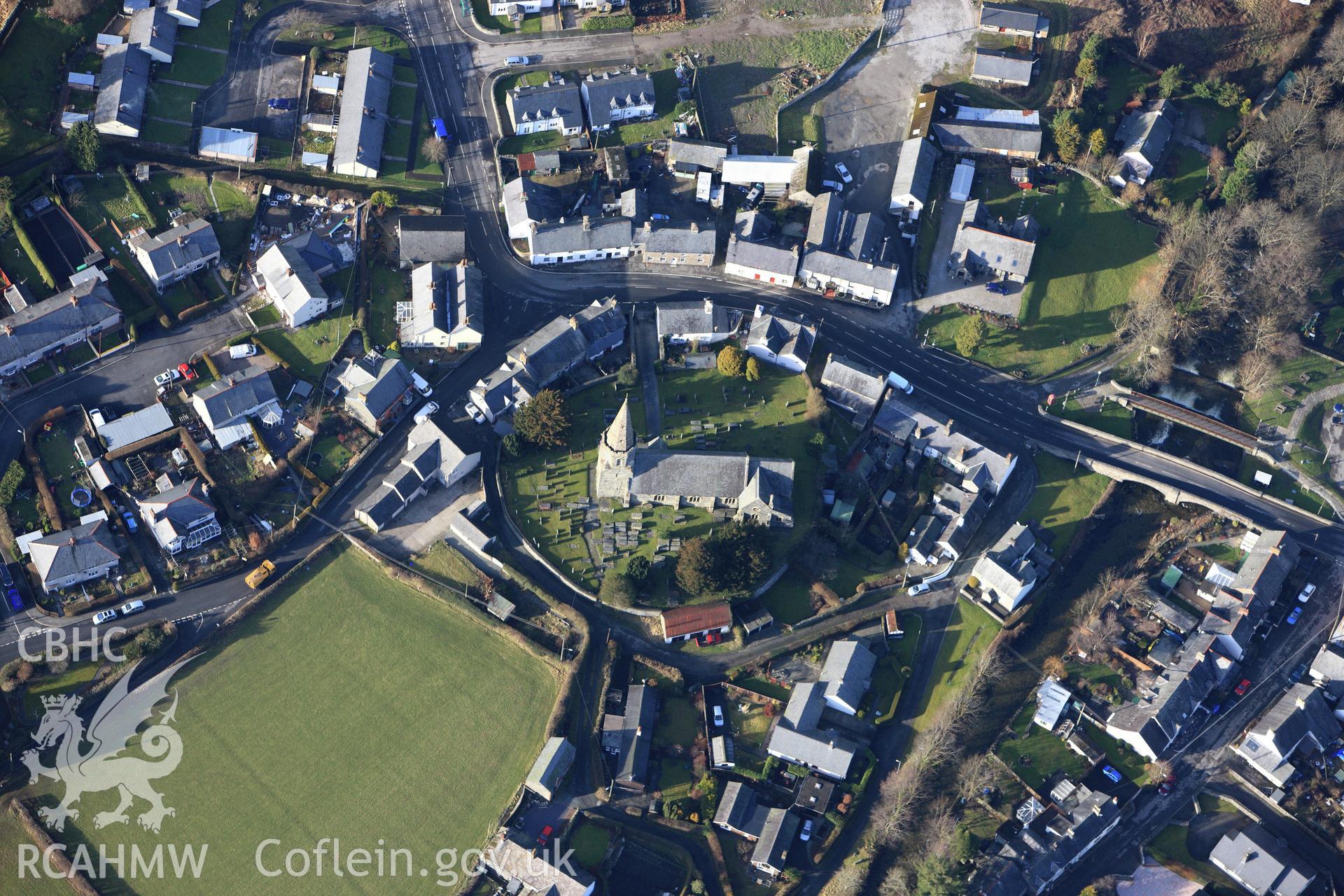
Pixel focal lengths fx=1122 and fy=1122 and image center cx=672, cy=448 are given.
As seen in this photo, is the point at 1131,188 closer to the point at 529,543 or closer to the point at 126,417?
the point at 529,543

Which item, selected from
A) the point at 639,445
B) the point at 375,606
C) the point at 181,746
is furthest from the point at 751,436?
the point at 181,746

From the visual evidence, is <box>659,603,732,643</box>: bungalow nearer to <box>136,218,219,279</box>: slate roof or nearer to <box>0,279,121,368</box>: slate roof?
<box>136,218,219,279</box>: slate roof

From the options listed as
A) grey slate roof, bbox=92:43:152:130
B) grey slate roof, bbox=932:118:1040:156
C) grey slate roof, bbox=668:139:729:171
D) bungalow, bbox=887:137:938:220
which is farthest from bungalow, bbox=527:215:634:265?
grey slate roof, bbox=92:43:152:130

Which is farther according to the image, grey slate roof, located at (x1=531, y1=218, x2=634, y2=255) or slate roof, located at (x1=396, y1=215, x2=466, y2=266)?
grey slate roof, located at (x1=531, y1=218, x2=634, y2=255)

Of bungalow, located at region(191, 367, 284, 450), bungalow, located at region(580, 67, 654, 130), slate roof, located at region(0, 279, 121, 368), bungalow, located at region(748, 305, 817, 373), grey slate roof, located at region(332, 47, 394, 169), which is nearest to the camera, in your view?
bungalow, located at region(191, 367, 284, 450)

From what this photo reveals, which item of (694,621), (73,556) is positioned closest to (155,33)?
(73,556)

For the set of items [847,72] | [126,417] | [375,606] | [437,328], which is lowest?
[375,606]
